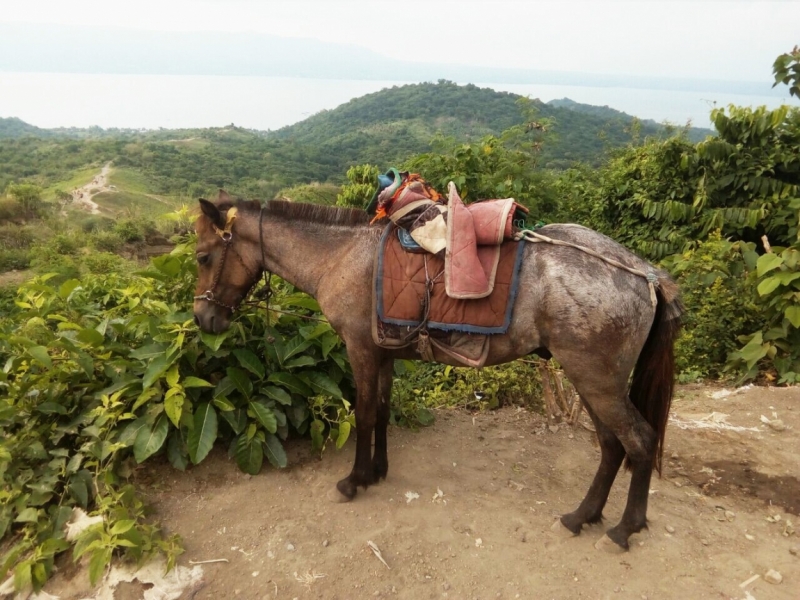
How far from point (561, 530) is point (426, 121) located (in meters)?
69.8

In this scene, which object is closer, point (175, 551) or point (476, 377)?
point (175, 551)

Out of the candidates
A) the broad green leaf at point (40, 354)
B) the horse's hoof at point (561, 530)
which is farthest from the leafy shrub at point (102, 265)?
the horse's hoof at point (561, 530)

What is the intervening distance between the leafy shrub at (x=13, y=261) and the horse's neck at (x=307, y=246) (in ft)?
98.5

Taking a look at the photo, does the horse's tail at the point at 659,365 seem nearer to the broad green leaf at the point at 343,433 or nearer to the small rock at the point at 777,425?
the broad green leaf at the point at 343,433

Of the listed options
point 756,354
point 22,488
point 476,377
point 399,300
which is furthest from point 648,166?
point 22,488

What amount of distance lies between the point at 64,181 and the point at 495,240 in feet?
212

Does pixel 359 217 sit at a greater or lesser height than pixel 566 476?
greater

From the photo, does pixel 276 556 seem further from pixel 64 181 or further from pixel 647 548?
pixel 64 181

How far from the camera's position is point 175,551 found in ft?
8.63

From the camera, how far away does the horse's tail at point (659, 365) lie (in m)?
2.67

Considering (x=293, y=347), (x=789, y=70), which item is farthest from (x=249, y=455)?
(x=789, y=70)

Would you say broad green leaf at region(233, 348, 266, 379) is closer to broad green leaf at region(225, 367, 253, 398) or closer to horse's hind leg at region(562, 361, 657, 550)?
broad green leaf at region(225, 367, 253, 398)

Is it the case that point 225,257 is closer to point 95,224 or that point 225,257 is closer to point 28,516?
point 28,516

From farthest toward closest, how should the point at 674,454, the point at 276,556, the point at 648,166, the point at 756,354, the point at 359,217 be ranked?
the point at 648,166 < the point at 756,354 < the point at 674,454 < the point at 359,217 < the point at 276,556
